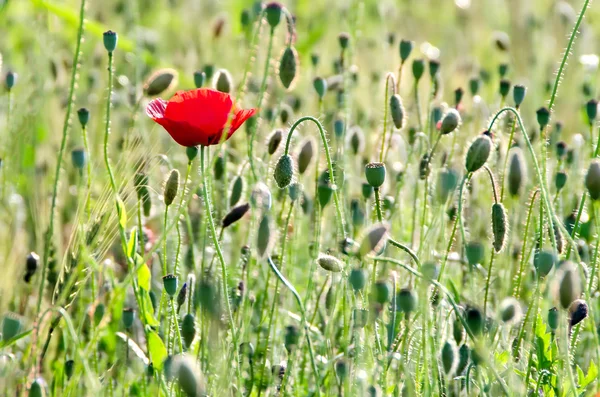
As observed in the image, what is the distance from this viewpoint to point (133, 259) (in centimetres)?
158

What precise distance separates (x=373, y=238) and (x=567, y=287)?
24 cm

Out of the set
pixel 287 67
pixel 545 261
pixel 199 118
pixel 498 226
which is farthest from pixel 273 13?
pixel 545 261

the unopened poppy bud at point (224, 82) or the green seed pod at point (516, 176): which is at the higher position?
the unopened poppy bud at point (224, 82)

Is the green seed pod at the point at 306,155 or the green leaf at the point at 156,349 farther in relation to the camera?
the green seed pod at the point at 306,155

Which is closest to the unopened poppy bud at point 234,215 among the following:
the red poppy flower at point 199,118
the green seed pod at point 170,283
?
the red poppy flower at point 199,118

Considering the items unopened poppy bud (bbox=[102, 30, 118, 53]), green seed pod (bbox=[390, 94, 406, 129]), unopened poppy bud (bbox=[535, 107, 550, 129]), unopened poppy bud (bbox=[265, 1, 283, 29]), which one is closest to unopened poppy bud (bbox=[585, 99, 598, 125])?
unopened poppy bud (bbox=[535, 107, 550, 129])

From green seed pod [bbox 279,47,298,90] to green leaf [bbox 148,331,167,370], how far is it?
1.98 feet

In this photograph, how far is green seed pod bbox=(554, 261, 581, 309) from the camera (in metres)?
1.13

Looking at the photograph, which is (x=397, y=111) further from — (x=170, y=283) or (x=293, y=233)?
(x=170, y=283)

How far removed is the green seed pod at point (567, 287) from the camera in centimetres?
113

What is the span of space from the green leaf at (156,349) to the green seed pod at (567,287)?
59 cm

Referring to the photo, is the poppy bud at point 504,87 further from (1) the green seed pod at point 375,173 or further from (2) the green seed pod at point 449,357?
(2) the green seed pod at point 449,357

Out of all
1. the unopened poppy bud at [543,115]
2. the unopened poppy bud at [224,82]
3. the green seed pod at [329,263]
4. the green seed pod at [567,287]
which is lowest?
the green seed pod at [567,287]

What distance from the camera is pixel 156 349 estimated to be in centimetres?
144
